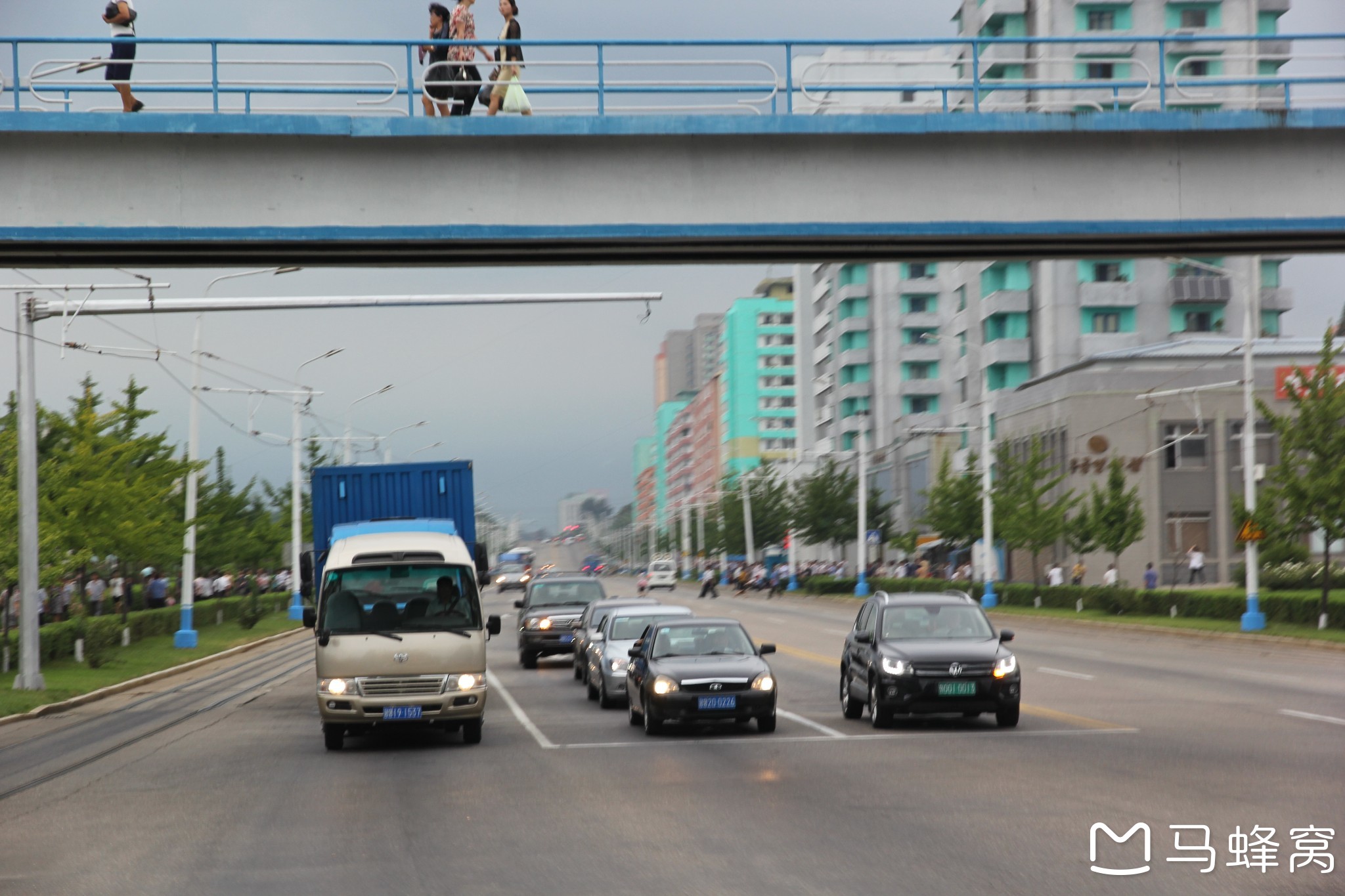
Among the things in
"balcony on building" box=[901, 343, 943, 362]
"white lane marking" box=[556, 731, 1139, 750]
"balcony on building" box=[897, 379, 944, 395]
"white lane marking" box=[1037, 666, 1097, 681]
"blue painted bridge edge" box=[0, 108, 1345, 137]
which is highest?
"balcony on building" box=[901, 343, 943, 362]

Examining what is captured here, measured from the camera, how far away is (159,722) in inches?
867

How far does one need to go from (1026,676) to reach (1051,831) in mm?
16454

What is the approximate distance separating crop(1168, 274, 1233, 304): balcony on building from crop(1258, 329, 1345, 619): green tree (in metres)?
47.8

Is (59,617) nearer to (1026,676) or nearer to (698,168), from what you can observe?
(1026,676)

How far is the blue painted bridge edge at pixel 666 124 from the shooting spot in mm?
16141

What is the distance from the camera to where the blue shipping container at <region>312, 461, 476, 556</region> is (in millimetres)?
24125

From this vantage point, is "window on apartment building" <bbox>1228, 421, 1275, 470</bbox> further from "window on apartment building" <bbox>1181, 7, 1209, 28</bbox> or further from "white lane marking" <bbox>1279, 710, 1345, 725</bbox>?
"white lane marking" <bbox>1279, 710, 1345, 725</bbox>

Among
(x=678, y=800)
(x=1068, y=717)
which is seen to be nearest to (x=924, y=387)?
(x=1068, y=717)

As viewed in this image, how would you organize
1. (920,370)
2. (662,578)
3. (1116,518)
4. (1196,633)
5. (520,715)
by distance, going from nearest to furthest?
(520,715), (1196,633), (1116,518), (662,578), (920,370)

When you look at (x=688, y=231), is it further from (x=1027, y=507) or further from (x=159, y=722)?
(x=1027, y=507)

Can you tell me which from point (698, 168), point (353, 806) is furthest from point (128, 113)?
point (353, 806)

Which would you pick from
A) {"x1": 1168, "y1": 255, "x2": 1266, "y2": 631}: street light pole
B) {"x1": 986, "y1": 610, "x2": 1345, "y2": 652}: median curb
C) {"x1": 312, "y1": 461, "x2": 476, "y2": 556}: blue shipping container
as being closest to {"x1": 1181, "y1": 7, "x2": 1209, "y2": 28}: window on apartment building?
{"x1": 986, "y1": 610, "x2": 1345, "y2": 652}: median curb

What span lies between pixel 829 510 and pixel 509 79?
261ft

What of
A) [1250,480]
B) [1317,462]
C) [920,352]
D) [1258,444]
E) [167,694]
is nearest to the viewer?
[167,694]
